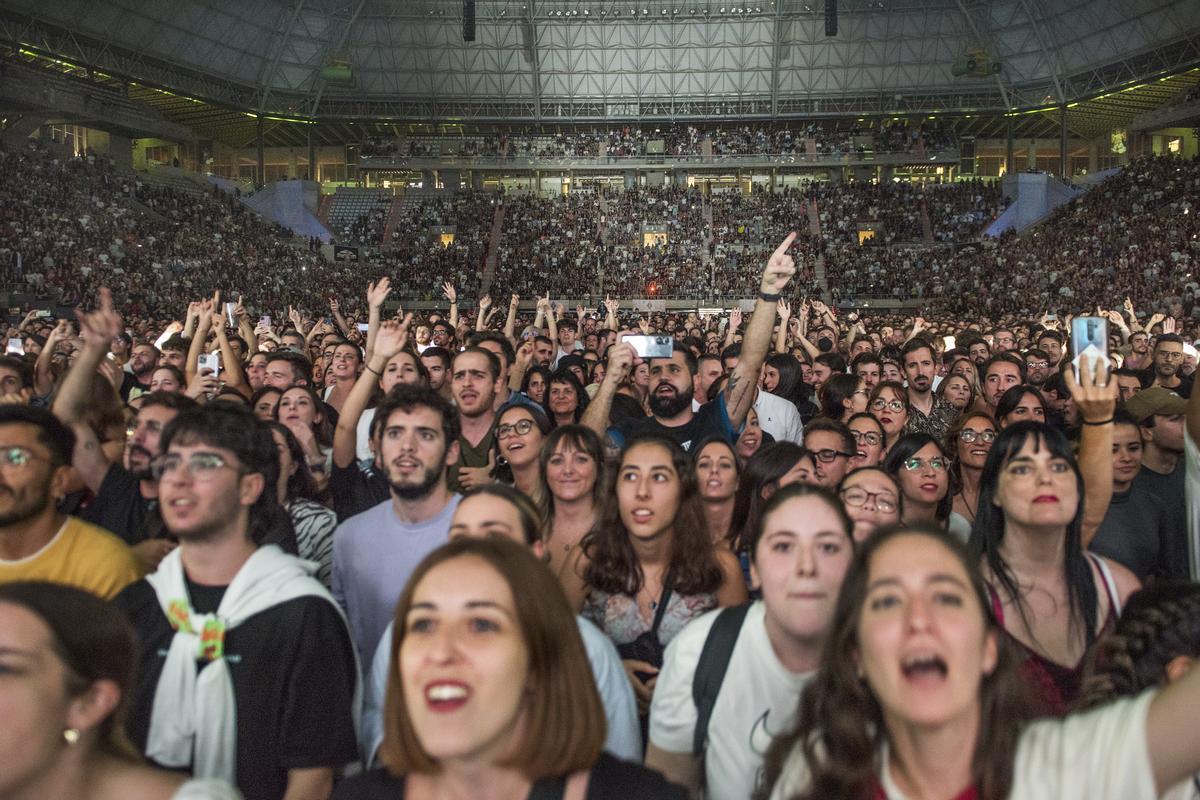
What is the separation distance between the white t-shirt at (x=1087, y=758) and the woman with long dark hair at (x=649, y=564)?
53.4 inches

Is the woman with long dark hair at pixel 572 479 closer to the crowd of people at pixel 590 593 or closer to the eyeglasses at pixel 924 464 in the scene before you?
the crowd of people at pixel 590 593

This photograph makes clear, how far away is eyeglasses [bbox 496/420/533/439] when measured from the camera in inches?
186

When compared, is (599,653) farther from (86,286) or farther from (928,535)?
(86,286)

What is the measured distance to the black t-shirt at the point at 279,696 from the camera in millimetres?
2707

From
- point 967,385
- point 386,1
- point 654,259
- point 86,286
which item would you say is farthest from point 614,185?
point 967,385

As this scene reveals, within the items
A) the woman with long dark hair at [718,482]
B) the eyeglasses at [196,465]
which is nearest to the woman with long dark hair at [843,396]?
the woman with long dark hair at [718,482]

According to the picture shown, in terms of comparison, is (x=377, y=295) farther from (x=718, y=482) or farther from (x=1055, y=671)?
(x=1055, y=671)

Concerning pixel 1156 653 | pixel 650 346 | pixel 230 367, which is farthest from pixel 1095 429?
pixel 230 367

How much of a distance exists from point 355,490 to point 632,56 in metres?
43.2

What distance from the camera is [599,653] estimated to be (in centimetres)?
268

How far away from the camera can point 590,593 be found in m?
3.51

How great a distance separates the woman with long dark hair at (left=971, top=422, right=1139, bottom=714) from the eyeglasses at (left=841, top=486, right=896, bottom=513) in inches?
16.6

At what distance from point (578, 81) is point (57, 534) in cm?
4483

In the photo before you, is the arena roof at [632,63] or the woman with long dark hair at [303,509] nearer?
the woman with long dark hair at [303,509]
